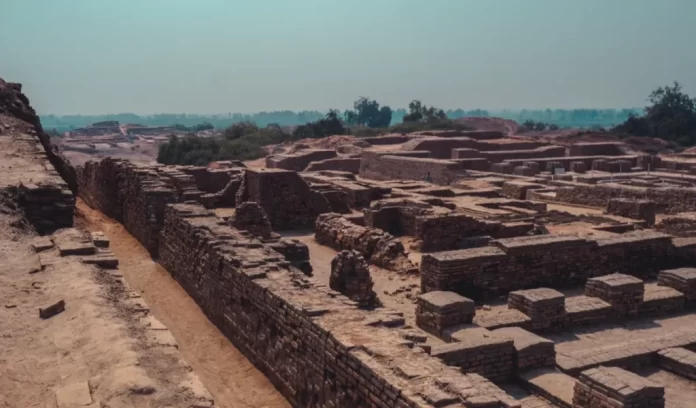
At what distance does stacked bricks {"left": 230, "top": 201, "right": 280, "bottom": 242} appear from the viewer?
1170cm

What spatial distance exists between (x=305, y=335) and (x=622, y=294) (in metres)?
5.52

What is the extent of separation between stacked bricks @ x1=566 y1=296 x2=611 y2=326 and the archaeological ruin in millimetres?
20

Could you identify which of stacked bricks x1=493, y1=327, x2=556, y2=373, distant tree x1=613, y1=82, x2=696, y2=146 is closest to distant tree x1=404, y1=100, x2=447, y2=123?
distant tree x1=613, y1=82, x2=696, y2=146

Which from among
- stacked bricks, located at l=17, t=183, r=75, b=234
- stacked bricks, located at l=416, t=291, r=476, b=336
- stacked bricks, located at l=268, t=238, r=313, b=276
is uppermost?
stacked bricks, located at l=17, t=183, r=75, b=234

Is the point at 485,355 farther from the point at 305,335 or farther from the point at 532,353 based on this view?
the point at 305,335

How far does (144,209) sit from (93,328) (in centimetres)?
721

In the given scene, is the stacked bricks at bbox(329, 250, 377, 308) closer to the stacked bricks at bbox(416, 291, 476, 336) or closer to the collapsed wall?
the stacked bricks at bbox(416, 291, 476, 336)

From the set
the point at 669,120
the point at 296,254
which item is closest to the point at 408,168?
the point at 296,254

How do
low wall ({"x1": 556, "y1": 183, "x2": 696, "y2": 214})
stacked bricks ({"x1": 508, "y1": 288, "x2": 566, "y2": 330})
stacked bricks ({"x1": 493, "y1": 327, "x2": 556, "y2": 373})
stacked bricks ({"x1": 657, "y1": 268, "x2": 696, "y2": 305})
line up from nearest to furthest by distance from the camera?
stacked bricks ({"x1": 493, "y1": 327, "x2": 556, "y2": 373}) < stacked bricks ({"x1": 508, "y1": 288, "x2": 566, "y2": 330}) < stacked bricks ({"x1": 657, "y1": 268, "x2": 696, "y2": 305}) < low wall ({"x1": 556, "y1": 183, "x2": 696, "y2": 214})

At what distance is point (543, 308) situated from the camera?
8.26m

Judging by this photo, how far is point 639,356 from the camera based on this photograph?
7.38 meters

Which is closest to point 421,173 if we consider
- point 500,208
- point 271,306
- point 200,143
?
point 500,208

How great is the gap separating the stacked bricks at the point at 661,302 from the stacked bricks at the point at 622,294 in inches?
7.1

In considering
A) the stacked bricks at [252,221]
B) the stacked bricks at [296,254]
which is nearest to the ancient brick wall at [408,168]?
the stacked bricks at [252,221]
